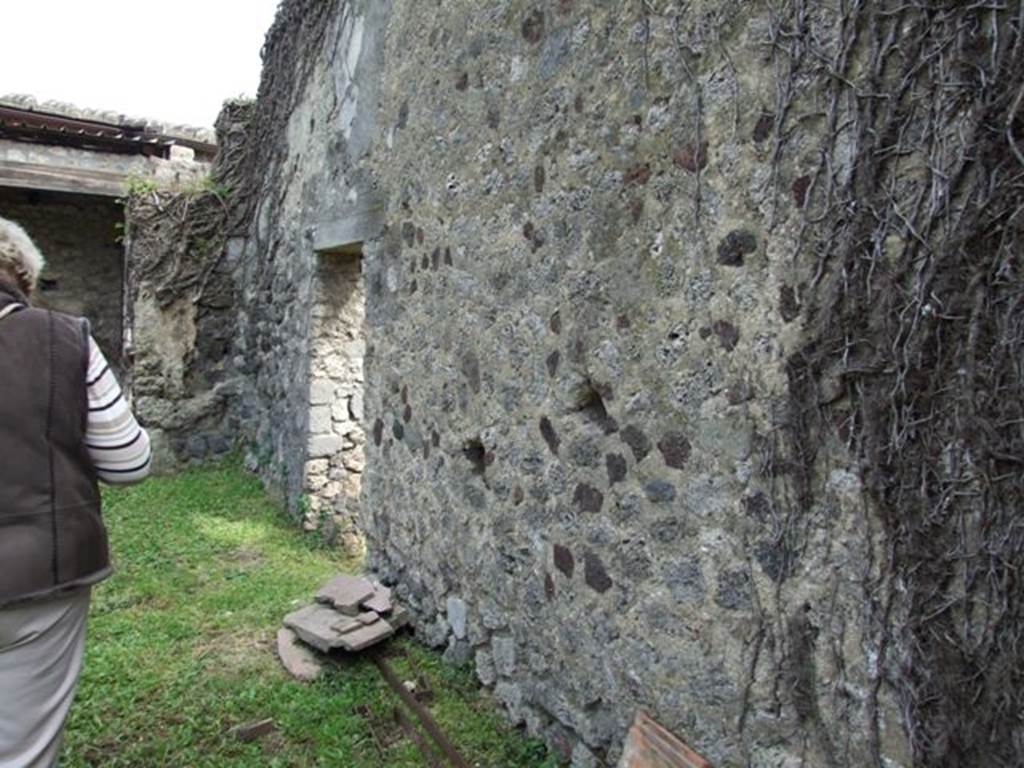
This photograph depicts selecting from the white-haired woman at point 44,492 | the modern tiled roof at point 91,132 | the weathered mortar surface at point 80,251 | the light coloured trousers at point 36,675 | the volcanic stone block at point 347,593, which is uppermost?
the modern tiled roof at point 91,132

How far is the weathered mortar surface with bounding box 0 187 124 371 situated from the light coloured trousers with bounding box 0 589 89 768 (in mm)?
7589

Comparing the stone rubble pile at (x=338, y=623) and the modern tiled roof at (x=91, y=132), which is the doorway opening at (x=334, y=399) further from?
the modern tiled roof at (x=91, y=132)

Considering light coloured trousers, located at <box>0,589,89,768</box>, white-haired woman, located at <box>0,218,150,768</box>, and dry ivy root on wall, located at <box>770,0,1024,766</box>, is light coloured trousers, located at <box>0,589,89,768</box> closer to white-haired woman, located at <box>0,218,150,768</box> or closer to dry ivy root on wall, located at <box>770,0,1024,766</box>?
white-haired woman, located at <box>0,218,150,768</box>

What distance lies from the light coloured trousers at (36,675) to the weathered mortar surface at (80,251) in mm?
7589

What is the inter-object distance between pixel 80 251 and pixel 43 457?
8.41 m

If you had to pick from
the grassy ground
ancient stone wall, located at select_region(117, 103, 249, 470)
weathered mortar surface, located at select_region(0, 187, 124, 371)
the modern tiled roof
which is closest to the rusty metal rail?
the grassy ground

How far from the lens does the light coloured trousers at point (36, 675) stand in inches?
66.4

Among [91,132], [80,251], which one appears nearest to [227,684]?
[80,251]

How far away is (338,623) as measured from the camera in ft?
11.0

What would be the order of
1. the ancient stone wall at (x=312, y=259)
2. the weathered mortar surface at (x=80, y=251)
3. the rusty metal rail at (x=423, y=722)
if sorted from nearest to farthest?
the rusty metal rail at (x=423, y=722) → the ancient stone wall at (x=312, y=259) → the weathered mortar surface at (x=80, y=251)

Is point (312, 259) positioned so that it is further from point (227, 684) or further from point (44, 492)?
point (44, 492)

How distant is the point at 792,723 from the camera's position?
1688 millimetres

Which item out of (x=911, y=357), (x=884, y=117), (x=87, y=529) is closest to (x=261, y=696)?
(x=87, y=529)

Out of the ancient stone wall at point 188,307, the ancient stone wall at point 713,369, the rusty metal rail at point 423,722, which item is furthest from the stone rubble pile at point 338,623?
the ancient stone wall at point 188,307
